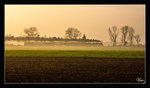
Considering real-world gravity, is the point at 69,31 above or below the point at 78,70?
above

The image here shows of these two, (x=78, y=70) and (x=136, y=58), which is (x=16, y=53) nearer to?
(x=78, y=70)

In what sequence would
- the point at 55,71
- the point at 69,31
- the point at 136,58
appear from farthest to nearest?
the point at 136,58
the point at 69,31
the point at 55,71

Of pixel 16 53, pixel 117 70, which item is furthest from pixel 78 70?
pixel 16 53

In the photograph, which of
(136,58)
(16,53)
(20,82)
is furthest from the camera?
(16,53)

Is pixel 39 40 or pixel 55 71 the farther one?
pixel 39 40

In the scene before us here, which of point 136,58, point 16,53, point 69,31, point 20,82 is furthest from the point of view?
point 16,53

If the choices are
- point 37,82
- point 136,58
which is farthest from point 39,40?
point 136,58

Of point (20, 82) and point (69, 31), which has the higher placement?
point (69, 31)

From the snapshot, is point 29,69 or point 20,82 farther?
point 29,69
